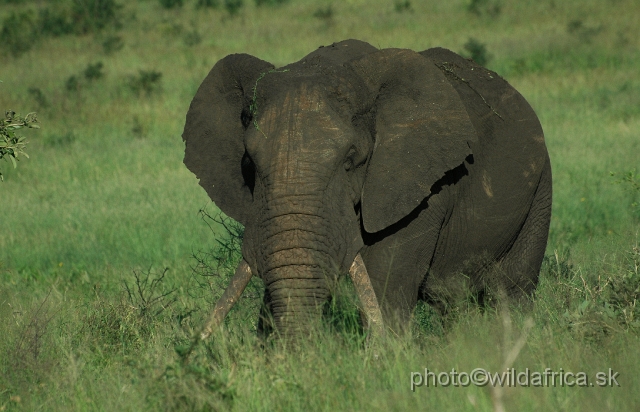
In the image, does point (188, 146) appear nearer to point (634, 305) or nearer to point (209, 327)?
point (209, 327)

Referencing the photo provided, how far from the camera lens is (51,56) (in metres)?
30.3

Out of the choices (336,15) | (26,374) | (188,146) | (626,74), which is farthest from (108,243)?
(336,15)

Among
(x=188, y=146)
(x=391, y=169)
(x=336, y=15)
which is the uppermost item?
(x=336, y=15)

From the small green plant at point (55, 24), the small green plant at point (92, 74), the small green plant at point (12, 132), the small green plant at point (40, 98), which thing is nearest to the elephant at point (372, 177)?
the small green plant at point (12, 132)

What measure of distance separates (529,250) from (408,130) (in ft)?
6.24

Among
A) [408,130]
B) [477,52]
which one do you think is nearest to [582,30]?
[477,52]

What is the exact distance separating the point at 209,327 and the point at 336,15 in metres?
31.5

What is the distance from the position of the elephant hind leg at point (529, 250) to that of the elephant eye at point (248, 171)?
220 cm

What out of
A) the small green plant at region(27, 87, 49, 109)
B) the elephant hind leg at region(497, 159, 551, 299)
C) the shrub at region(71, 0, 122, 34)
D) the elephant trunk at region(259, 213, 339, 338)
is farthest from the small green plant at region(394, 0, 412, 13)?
the elephant trunk at region(259, 213, 339, 338)

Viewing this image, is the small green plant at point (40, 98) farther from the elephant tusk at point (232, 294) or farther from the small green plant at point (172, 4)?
the small green plant at point (172, 4)

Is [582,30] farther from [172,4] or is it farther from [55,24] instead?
[55,24]

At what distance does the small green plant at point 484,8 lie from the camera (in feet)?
112

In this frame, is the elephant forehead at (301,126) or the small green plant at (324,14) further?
the small green plant at (324,14)

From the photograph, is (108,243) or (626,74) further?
(626,74)
